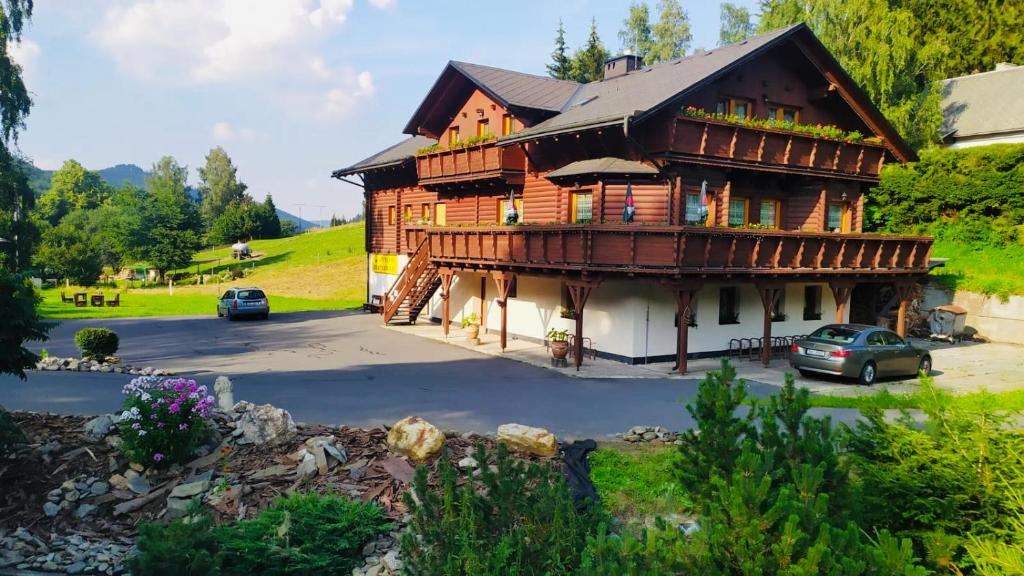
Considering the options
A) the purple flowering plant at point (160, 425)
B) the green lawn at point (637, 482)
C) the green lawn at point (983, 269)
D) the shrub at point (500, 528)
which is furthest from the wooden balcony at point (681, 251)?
the shrub at point (500, 528)

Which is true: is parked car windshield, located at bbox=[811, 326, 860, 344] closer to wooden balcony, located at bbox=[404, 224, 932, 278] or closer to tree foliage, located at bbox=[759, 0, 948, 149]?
wooden balcony, located at bbox=[404, 224, 932, 278]

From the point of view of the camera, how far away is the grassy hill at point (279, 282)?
132ft

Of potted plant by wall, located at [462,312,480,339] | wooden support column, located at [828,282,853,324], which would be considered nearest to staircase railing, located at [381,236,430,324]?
potted plant by wall, located at [462,312,480,339]

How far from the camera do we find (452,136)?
31562 mm

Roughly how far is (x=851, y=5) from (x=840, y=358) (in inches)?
921

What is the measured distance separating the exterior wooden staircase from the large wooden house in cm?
8

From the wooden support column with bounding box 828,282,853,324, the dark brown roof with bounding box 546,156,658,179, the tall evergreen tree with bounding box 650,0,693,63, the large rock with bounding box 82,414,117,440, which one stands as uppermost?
the tall evergreen tree with bounding box 650,0,693,63

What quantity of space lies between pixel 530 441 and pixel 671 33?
47258 millimetres

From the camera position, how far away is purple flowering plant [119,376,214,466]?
30.4 ft

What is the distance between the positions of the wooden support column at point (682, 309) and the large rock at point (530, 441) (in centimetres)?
989

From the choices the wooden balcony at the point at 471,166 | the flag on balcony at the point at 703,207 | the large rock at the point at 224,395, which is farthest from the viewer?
the wooden balcony at the point at 471,166

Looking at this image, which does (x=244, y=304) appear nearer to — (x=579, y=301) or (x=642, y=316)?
(x=579, y=301)

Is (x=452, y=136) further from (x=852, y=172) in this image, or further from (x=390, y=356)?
(x=852, y=172)

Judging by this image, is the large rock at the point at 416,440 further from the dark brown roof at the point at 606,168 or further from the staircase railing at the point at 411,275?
the staircase railing at the point at 411,275
